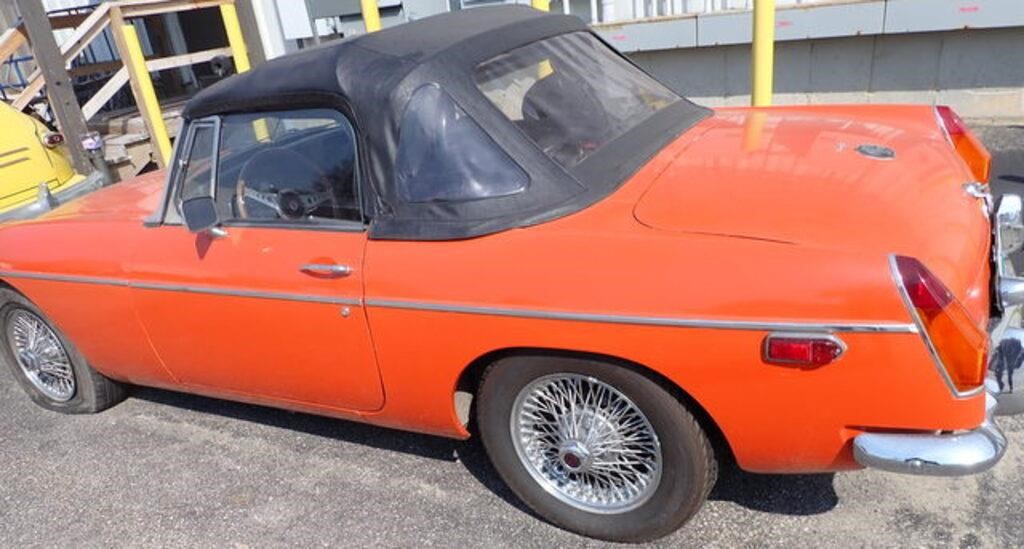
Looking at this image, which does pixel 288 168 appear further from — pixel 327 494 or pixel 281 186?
pixel 327 494

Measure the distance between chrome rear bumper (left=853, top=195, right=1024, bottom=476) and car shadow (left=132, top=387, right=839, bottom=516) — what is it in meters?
0.68

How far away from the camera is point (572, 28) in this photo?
3248mm

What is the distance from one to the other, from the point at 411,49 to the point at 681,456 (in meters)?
1.62

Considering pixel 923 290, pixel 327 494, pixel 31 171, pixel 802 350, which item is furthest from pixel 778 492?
pixel 31 171

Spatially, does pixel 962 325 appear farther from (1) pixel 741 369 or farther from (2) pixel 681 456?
(2) pixel 681 456

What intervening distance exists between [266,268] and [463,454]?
1.09 meters

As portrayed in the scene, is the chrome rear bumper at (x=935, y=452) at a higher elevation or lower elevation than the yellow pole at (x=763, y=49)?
lower

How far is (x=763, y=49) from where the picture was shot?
445cm

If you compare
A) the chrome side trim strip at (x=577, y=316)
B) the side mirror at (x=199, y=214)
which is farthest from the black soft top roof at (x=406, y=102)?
the side mirror at (x=199, y=214)

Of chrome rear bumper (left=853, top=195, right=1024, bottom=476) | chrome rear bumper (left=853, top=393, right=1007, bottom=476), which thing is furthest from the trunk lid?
chrome rear bumper (left=853, top=393, right=1007, bottom=476)

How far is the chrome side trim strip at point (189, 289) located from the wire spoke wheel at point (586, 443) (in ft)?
2.27

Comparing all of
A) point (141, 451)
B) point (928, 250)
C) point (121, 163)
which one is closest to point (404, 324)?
point (928, 250)

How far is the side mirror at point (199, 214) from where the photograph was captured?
2.78 meters

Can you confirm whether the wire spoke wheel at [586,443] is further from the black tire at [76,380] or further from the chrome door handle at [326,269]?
the black tire at [76,380]
